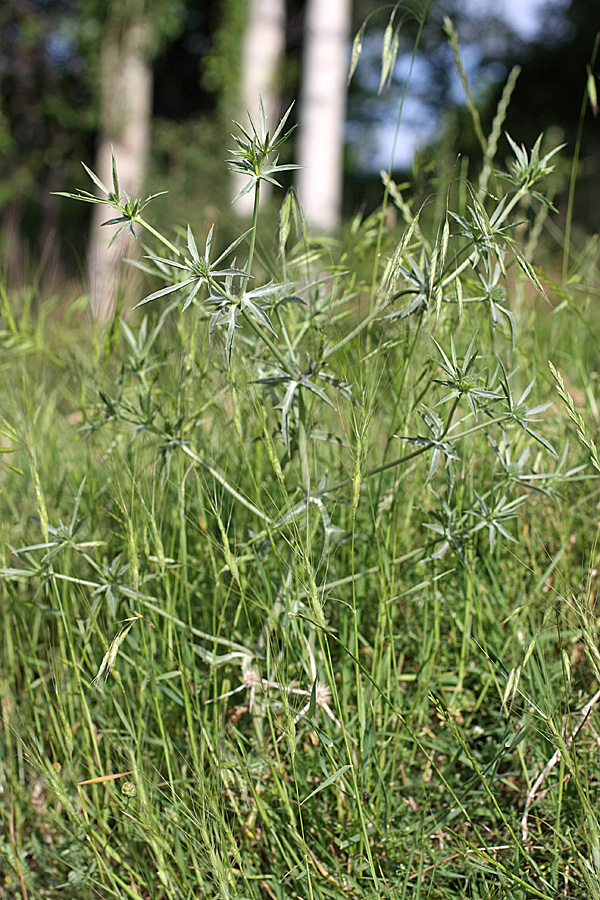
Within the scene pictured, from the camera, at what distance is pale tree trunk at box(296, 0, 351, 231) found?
4.98 m

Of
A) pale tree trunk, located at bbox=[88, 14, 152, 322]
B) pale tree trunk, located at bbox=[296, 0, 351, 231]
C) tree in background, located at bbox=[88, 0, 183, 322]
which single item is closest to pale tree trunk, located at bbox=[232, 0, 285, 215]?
tree in background, located at bbox=[88, 0, 183, 322]

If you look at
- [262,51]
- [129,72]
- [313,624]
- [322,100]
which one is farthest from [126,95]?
[313,624]

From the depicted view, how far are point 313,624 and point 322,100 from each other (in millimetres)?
5109

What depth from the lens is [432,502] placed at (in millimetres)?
1169

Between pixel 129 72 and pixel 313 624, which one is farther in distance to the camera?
pixel 129 72

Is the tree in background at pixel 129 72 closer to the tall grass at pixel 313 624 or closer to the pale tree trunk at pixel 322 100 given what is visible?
the pale tree trunk at pixel 322 100

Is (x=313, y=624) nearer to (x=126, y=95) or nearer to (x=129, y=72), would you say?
(x=126, y=95)

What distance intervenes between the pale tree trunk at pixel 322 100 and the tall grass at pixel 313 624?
4.11m

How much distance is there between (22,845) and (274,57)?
671cm

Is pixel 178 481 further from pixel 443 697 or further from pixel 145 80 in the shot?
pixel 145 80

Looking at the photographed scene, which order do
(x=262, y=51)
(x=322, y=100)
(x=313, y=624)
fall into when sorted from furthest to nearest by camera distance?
(x=262, y=51) < (x=322, y=100) < (x=313, y=624)

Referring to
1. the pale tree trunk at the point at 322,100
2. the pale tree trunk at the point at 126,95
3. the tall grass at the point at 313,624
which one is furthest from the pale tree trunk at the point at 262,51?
the tall grass at the point at 313,624

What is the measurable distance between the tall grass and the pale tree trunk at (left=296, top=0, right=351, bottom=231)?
4.11m

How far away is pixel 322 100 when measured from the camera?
510 centimetres
